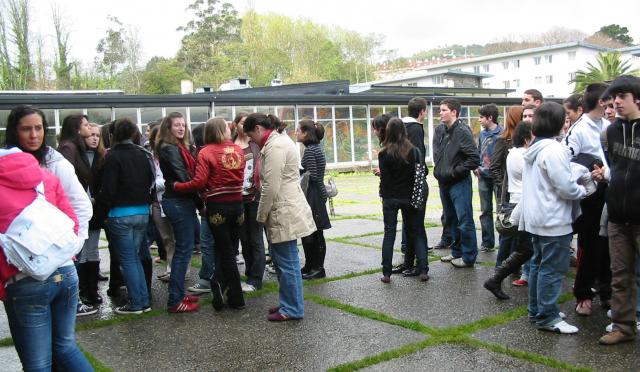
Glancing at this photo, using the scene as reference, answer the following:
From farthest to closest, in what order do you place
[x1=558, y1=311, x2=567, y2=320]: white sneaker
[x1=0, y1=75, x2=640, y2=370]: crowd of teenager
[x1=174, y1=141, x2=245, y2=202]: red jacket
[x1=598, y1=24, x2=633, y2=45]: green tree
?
[x1=598, y1=24, x2=633, y2=45]: green tree
[x1=174, y1=141, x2=245, y2=202]: red jacket
[x1=558, y1=311, x2=567, y2=320]: white sneaker
[x1=0, y1=75, x2=640, y2=370]: crowd of teenager

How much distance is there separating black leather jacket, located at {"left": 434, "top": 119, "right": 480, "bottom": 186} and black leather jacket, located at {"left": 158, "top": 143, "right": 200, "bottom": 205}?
3.08 m

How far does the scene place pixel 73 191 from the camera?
364 centimetres

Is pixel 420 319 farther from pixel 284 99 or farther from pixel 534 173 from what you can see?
pixel 284 99

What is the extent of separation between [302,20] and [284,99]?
46.4 meters

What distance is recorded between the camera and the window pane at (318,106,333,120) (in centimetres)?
2650

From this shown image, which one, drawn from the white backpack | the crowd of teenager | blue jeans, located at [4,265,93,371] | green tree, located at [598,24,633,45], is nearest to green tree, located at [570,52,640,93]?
the crowd of teenager

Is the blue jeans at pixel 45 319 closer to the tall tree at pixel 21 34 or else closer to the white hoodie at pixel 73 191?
the white hoodie at pixel 73 191

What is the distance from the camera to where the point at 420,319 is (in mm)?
5254

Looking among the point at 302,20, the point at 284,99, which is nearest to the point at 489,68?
the point at 302,20

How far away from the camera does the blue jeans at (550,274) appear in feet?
15.5

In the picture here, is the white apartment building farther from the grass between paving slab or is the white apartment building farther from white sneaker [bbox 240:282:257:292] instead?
the grass between paving slab

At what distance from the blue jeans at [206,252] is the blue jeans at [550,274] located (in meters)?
3.28

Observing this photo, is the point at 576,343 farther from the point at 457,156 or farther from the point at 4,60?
the point at 4,60

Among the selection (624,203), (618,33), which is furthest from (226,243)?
(618,33)
